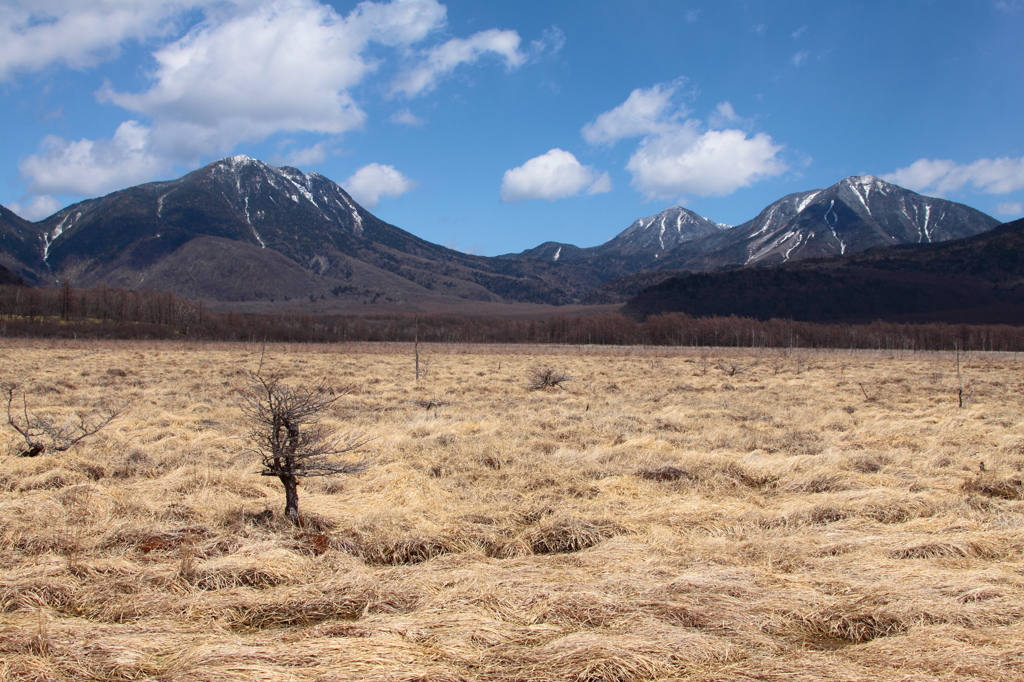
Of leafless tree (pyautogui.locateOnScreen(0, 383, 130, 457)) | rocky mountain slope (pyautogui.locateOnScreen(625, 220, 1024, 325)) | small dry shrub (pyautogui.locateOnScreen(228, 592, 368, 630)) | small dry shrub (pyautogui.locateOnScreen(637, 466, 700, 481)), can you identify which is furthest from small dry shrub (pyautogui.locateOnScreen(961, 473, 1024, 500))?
rocky mountain slope (pyautogui.locateOnScreen(625, 220, 1024, 325))

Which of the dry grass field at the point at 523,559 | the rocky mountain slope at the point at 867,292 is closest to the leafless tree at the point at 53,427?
the dry grass field at the point at 523,559

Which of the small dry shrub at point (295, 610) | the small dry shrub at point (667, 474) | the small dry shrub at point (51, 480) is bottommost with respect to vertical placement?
the small dry shrub at point (295, 610)

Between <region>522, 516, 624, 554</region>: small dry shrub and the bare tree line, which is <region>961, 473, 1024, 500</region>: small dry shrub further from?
the bare tree line

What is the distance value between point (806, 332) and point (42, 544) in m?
109

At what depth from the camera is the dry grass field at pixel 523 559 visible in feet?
12.6

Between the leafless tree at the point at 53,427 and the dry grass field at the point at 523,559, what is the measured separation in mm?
359

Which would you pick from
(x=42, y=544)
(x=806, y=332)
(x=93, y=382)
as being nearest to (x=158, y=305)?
(x=93, y=382)

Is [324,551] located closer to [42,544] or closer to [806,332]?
[42,544]

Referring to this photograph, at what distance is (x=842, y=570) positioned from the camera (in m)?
5.36

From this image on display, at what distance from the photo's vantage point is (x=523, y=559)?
577 cm

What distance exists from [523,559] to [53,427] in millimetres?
9050

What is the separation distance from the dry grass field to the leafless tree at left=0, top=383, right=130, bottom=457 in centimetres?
36

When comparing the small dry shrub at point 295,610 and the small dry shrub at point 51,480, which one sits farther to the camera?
the small dry shrub at point 51,480

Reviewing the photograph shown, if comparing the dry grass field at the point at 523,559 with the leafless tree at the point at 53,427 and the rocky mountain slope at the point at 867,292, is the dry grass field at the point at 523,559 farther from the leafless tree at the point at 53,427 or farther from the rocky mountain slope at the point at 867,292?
the rocky mountain slope at the point at 867,292
